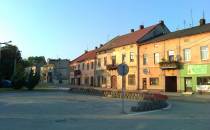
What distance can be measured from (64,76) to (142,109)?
115m

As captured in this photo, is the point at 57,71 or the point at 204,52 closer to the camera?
the point at 204,52

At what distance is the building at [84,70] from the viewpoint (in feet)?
268

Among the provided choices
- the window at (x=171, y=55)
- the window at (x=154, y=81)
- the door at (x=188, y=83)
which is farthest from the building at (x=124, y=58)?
the door at (x=188, y=83)

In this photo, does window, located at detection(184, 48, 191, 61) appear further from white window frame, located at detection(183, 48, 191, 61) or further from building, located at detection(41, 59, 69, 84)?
building, located at detection(41, 59, 69, 84)

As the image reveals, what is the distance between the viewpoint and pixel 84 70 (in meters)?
87.6

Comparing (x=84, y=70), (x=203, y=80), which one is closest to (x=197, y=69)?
(x=203, y=80)

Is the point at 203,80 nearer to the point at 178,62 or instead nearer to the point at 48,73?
the point at 178,62

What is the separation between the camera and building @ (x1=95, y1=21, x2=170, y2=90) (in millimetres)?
61406

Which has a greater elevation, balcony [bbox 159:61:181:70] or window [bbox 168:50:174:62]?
window [bbox 168:50:174:62]

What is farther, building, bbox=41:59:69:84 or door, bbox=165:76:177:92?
building, bbox=41:59:69:84

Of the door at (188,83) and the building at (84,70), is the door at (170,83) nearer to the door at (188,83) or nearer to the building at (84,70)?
the door at (188,83)

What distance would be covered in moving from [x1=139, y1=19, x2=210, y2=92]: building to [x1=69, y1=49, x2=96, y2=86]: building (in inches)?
924

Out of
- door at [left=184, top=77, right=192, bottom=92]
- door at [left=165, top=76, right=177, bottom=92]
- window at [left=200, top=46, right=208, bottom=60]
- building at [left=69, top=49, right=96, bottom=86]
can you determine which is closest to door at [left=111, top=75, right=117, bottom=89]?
building at [left=69, top=49, right=96, bottom=86]

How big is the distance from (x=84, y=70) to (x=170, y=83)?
3734cm
